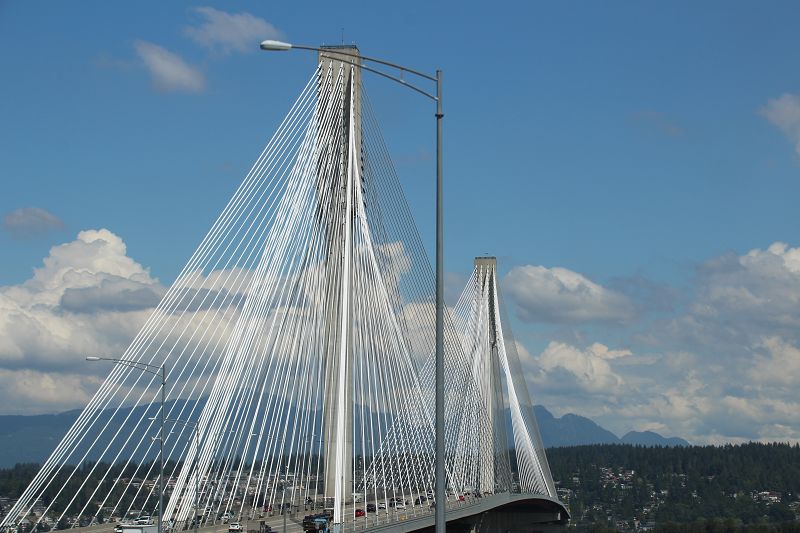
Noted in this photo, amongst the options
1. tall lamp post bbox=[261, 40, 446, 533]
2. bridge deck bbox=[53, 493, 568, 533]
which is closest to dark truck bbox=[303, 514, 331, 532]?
bridge deck bbox=[53, 493, 568, 533]

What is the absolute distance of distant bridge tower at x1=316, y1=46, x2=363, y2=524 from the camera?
40.5 m

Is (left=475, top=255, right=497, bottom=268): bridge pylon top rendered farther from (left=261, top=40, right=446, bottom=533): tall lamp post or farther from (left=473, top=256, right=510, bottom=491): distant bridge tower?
(left=261, top=40, right=446, bottom=533): tall lamp post

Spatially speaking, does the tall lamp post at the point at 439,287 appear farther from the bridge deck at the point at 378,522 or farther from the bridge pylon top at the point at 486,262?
the bridge pylon top at the point at 486,262

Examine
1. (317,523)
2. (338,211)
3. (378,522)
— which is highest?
→ (338,211)

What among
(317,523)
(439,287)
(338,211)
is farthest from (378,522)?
(439,287)

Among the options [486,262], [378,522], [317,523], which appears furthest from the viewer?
[486,262]

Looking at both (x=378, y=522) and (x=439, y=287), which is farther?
(x=378, y=522)

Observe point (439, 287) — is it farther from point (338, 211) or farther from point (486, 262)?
point (486, 262)

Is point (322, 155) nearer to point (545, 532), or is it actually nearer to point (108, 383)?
point (108, 383)

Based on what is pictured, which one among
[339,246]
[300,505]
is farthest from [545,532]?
[339,246]

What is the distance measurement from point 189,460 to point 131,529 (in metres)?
5.83

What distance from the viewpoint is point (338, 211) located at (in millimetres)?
41438

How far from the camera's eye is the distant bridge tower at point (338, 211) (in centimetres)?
4050

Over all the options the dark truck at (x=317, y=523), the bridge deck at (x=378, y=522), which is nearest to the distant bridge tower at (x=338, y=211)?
the dark truck at (x=317, y=523)
